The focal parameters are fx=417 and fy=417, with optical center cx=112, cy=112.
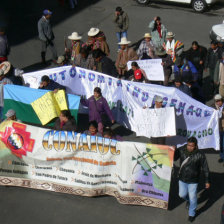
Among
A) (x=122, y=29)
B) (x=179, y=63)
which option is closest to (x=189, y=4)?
(x=122, y=29)

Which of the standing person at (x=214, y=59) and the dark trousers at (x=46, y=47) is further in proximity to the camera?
the dark trousers at (x=46, y=47)

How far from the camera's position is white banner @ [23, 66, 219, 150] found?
8883 mm

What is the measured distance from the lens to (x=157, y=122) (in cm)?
865

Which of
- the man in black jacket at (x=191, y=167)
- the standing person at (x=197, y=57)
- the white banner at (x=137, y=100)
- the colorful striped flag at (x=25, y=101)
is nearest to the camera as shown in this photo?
the man in black jacket at (x=191, y=167)

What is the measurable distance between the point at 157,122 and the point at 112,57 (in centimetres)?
616

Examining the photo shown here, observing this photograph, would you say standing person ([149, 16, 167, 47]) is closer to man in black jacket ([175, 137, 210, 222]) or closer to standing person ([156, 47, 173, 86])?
standing person ([156, 47, 173, 86])

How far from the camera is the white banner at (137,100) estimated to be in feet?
29.1

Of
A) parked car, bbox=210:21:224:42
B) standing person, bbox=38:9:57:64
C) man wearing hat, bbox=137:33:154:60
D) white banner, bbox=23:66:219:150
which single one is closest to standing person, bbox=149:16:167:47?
man wearing hat, bbox=137:33:154:60

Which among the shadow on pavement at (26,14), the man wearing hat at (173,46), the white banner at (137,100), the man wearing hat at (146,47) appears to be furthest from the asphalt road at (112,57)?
the man wearing hat at (173,46)

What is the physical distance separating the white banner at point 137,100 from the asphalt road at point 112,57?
65cm

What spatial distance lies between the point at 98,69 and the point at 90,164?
142 inches

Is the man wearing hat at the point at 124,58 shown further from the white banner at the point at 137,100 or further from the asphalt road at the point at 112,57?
the asphalt road at the point at 112,57

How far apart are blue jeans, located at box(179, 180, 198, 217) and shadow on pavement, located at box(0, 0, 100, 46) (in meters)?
10.8

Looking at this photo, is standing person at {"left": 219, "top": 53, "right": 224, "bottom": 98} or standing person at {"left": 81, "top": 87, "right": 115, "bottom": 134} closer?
standing person at {"left": 81, "top": 87, "right": 115, "bottom": 134}
